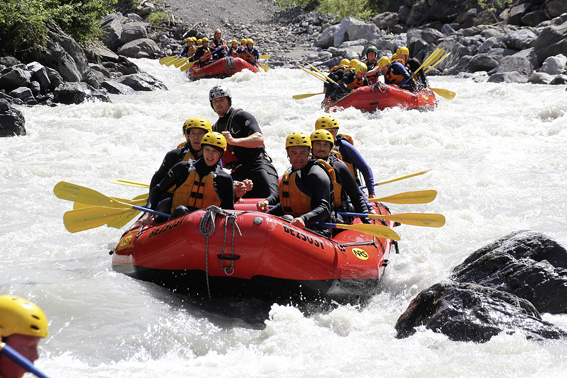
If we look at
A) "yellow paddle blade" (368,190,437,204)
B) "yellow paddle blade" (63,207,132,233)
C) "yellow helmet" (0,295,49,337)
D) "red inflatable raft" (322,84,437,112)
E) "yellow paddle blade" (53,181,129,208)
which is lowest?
"red inflatable raft" (322,84,437,112)

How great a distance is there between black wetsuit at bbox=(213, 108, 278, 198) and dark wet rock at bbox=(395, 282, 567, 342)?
2136 millimetres

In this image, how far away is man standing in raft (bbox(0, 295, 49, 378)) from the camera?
1.71 metres

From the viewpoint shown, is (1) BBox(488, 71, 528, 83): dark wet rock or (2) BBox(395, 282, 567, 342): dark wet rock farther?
(1) BBox(488, 71, 528, 83): dark wet rock

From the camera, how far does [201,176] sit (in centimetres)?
444

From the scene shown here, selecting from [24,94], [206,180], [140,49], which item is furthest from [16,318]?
[140,49]

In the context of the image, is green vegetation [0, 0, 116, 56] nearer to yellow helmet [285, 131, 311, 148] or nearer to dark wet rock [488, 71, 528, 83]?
yellow helmet [285, 131, 311, 148]

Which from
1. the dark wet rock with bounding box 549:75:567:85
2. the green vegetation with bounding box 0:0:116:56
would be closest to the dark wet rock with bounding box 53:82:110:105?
the green vegetation with bounding box 0:0:116:56

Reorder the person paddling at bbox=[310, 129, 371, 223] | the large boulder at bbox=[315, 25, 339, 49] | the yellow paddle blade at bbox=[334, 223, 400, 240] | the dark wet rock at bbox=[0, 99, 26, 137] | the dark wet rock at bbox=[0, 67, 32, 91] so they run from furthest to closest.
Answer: the large boulder at bbox=[315, 25, 339, 49] < the dark wet rock at bbox=[0, 67, 32, 91] < the dark wet rock at bbox=[0, 99, 26, 137] < the person paddling at bbox=[310, 129, 371, 223] < the yellow paddle blade at bbox=[334, 223, 400, 240]

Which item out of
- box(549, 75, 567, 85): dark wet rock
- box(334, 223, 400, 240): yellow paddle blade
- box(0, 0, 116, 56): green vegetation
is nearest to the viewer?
box(334, 223, 400, 240): yellow paddle blade

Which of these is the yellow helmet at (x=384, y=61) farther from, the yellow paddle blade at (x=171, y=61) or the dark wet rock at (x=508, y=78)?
the yellow paddle blade at (x=171, y=61)

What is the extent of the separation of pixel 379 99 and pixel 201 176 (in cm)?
797

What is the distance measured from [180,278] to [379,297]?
169 centimetres

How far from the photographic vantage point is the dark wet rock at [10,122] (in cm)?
948

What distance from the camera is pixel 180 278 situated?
4145mm
